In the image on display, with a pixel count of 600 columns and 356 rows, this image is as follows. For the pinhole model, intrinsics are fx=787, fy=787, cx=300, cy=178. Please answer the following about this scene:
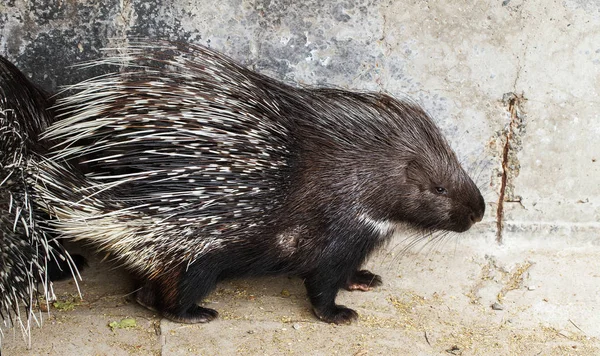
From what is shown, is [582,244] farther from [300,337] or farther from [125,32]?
[125,32]

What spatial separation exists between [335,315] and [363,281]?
28 centimetres

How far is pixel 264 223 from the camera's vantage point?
243 centimetres

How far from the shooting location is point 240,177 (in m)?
2.33

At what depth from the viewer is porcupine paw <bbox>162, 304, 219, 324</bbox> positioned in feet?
8.54

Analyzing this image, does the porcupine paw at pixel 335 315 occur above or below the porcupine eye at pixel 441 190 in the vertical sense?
below

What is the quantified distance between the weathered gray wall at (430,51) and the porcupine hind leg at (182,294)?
811 millimetres

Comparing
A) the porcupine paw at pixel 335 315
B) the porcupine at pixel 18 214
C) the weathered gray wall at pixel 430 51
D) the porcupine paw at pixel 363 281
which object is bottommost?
the porcupine paw at pixel 335 315

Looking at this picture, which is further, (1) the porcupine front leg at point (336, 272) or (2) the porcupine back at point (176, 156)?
(1) the porcupine front leg at point (336, 272)

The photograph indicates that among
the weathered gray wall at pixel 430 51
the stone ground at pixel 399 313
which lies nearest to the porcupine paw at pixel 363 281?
the stone ground at pixel 399 313

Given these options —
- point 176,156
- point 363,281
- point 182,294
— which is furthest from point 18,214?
point 363,281

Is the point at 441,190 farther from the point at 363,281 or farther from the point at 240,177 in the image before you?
the point at 240,177

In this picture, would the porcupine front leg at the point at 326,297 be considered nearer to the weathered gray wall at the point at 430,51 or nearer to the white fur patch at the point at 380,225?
the white fur patch at the point at 380,225

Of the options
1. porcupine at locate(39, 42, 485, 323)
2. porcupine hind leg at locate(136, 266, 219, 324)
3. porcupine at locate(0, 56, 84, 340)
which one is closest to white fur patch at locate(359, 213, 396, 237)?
porcupine at locate(39, 42, 485, 323)

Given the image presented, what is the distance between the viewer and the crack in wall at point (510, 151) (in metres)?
2.96
